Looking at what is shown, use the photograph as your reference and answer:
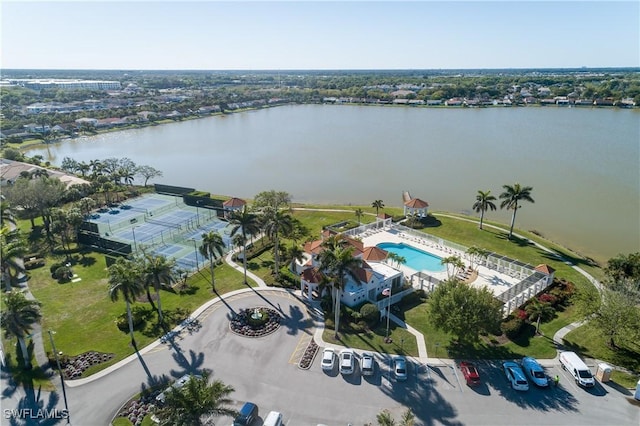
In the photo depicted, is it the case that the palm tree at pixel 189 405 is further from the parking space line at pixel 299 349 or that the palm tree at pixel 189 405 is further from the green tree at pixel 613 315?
the green tree at pixel 613 315

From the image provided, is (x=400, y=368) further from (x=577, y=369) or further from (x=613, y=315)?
(x=613, y=315)

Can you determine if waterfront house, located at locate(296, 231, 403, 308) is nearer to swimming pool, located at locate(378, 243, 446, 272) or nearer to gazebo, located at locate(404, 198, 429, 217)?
swimming pool, located at locate(378, 243, 446, 272)

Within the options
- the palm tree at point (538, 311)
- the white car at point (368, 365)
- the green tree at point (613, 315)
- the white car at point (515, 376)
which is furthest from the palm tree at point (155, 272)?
the green tree at point (613, 315)

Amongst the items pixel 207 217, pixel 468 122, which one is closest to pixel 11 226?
→ pixel 207 217

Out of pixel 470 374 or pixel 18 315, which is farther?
pixel 470 374

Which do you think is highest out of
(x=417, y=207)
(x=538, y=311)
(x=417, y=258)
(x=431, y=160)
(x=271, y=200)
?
(x=431, y=160)

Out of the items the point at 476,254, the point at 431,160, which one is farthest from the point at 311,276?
the point at 431,160
